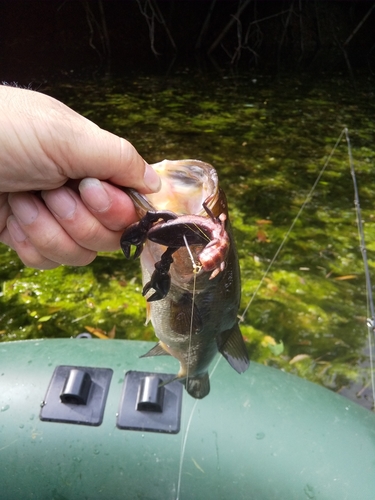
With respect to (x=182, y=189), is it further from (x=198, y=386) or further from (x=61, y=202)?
(x=198, y=386)

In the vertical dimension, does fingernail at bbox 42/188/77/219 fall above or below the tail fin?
above

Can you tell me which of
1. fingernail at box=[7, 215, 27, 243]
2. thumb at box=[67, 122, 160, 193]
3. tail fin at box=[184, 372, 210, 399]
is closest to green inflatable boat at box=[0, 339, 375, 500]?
tail fin at box=[184, 372, 210, 399]

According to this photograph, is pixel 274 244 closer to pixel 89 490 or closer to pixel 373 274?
pixel 373 274

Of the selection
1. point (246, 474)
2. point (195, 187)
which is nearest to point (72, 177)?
point (195, 187)

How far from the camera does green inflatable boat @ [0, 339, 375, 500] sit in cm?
190

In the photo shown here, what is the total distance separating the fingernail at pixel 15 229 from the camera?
1.86 metres

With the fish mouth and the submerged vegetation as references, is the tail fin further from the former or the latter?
the submerged vegetation

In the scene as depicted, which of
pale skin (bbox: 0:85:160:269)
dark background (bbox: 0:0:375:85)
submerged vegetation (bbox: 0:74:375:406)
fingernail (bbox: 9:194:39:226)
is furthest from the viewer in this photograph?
dark background (bbox: 0:0:375:85)

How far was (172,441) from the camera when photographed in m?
2.01

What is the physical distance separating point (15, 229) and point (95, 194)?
0.51 meters

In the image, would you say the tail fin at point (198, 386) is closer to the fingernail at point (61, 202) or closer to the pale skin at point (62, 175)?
the pale skin at point (62, 175)

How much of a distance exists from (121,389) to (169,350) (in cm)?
36

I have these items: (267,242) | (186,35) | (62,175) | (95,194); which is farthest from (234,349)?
(186,35)

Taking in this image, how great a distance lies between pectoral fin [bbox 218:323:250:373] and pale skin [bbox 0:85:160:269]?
0.58m
